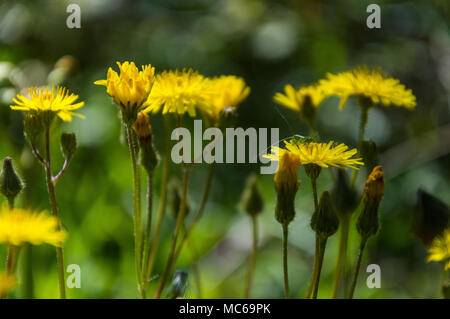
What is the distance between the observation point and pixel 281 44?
1.86 metres

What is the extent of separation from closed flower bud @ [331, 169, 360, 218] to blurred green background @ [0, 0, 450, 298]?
0.30 m

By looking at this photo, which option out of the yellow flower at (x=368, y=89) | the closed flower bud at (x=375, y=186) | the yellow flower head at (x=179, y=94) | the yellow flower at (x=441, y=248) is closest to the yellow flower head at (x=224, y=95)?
the yellow flower head at (x=179, y=94)

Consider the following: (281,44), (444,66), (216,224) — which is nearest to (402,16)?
(444,66)

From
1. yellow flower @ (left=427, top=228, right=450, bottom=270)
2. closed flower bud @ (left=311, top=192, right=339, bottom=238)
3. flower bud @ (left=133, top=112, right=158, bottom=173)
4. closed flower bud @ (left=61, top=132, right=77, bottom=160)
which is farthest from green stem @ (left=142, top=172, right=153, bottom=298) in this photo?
yellow flower @ (left=427, top=228, right=450, bottom=270)

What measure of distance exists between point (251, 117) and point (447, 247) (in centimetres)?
109

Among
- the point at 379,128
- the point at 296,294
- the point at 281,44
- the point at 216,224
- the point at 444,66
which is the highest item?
the point at 281,44

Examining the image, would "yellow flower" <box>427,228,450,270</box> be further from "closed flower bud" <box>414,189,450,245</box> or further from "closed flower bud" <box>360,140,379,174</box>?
"closed flower bud" <box>360,140,379,174</box>

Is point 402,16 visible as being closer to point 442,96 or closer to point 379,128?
point 442,96

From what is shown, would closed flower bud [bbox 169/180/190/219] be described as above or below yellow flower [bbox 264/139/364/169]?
below

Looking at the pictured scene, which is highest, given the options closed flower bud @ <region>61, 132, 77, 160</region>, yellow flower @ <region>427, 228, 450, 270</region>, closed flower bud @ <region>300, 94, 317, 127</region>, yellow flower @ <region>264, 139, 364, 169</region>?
closed flower bud @ <region>300, 94, 317, 127</region>

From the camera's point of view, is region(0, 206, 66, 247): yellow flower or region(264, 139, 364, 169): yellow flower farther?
region(264, 139, 364, 169): yellow flower

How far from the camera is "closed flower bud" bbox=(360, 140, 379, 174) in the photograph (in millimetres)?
816

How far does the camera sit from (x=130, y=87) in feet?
2.28

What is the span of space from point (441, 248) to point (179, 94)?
1.37ft
